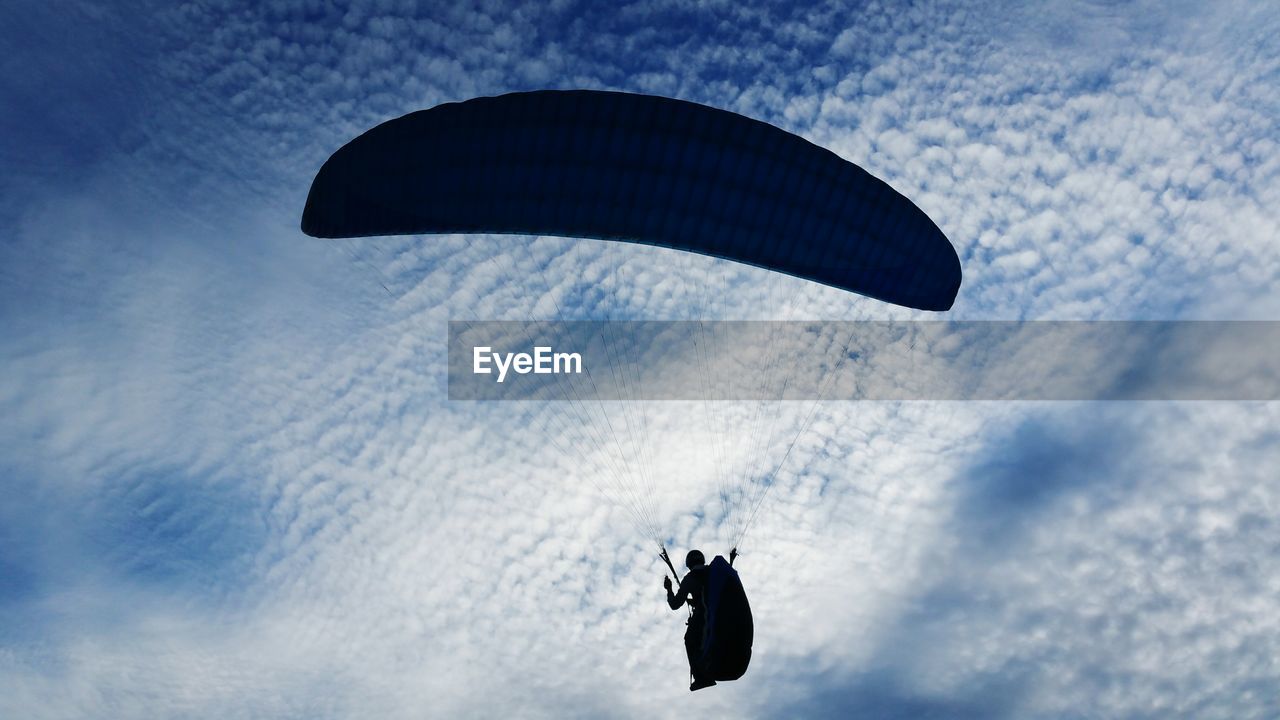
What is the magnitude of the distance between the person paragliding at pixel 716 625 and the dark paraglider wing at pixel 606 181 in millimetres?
6213

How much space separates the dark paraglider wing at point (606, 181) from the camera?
15.5 metres

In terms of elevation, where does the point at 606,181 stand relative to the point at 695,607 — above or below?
above

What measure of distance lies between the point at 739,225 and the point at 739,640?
7.76 m

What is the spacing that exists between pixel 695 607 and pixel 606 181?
8072 mm

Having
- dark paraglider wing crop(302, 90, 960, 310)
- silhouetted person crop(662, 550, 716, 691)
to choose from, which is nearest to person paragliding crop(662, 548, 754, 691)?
silhouetted person crop(662, 550, 716, 691)

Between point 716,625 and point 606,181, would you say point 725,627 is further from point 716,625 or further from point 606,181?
point 606,181

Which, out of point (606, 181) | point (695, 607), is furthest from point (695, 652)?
point (606, 181)

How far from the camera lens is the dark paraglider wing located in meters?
15.5

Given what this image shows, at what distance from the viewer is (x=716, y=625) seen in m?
15.1

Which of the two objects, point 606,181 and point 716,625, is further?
point 606,181

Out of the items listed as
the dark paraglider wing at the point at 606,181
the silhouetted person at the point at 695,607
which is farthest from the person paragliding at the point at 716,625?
the dark paraglider wing at the point at 606,181

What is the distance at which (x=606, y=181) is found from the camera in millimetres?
15984

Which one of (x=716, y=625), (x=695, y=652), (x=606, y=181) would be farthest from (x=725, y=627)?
(x=606, y=181)

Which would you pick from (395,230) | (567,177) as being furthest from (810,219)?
(395,230)
